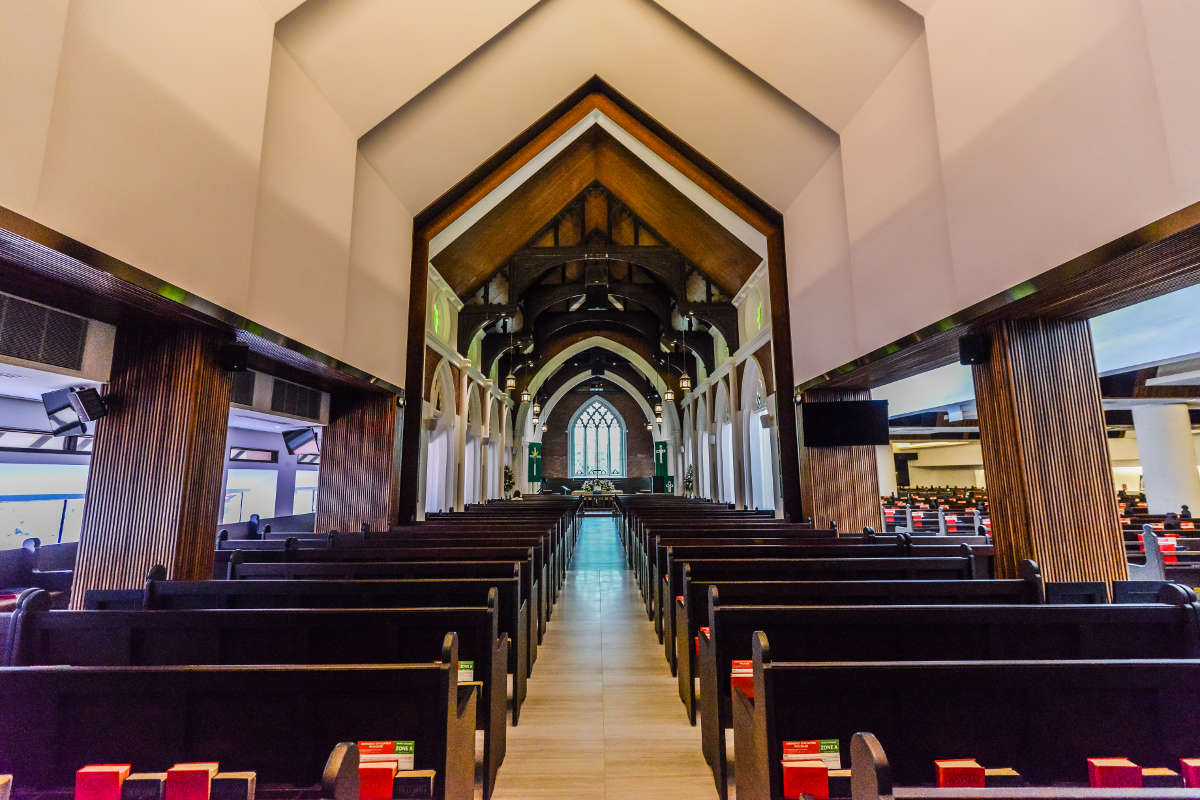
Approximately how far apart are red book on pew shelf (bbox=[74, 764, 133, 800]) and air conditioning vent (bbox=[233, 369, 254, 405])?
3.87m

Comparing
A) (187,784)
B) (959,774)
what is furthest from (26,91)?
(959,774)

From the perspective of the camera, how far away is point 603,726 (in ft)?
9.14

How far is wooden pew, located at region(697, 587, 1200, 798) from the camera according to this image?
191 cm

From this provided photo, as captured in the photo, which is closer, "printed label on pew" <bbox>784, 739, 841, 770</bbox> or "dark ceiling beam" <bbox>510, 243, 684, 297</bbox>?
"printed label on pew" <bbox>784, 739, 841, 770</bbox>

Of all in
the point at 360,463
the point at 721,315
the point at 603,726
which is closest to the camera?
the point at 603,726

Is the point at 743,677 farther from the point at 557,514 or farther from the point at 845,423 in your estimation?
the point at 557,514

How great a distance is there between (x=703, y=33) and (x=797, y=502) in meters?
5.19

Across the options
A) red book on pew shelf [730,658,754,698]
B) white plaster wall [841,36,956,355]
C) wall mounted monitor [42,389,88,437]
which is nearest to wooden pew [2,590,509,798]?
red book on pew shelf [730,658,754,698]

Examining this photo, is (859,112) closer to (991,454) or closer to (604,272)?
(991,454)

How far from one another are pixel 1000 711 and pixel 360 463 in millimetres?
6043

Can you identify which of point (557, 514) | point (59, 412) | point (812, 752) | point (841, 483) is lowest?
point (812, 752)

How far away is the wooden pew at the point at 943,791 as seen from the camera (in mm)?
755

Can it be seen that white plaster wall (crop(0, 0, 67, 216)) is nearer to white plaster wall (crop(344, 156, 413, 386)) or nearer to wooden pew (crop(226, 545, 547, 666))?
wooden pew (crop(226, 545, 547, 666))

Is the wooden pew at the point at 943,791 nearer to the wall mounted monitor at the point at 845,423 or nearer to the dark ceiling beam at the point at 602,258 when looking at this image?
the wall mounted monitor at the point at 845,423
